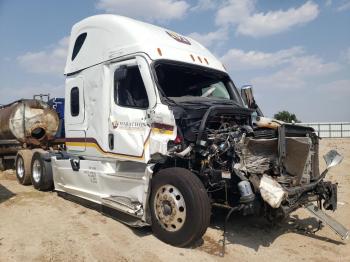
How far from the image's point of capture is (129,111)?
254 inches

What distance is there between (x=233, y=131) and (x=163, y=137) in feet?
3.33

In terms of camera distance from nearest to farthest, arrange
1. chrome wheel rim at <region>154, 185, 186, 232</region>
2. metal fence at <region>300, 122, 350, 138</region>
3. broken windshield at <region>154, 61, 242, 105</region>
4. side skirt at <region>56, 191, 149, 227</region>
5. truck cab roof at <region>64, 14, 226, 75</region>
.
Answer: chrome wheel rim at <region>154, 185, 186, 232</region>
side skirt at <region>56, 191, 149, 227</region>
broken windshield at <region>154, 61, 242, 105</region>
truck cab roof at <region>64, 14, 226, 75</region>
metal fence at <region>300, 122, 350, 138</region>

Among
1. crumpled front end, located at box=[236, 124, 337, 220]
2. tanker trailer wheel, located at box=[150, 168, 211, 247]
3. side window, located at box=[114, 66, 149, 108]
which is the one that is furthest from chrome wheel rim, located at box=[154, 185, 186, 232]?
side window, located at box=[114, 66, 149, 108]

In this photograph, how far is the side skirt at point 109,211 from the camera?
6.00 meters

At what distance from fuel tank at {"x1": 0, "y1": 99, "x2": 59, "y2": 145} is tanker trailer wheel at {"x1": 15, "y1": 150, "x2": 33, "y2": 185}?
70 centimetres

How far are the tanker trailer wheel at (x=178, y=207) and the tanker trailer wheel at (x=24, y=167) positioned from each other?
5495mm

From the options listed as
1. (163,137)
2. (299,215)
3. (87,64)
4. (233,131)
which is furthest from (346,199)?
(87,64)

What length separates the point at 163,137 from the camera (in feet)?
19.1

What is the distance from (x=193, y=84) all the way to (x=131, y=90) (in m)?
1.15

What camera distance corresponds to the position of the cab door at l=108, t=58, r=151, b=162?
244 inches

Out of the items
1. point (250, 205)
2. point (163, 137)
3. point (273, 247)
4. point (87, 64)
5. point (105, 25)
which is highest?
point (105, 25)

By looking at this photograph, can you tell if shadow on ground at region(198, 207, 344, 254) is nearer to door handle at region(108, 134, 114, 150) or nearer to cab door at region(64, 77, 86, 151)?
door handle at region(108, 134, 114, 150)

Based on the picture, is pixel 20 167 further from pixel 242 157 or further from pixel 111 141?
pixel 242 157

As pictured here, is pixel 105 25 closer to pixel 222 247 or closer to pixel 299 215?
pixel 222 247
